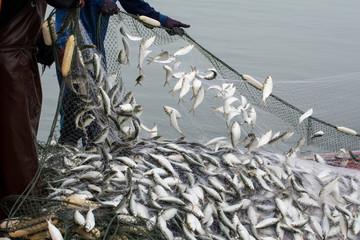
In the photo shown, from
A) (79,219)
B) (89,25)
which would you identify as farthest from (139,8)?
(79,219)

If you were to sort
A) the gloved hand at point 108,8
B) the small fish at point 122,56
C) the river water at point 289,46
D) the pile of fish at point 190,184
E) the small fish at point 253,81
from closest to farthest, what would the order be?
the pile of fish at point 190,184, the small fish at point 122,56, the gloved hand at point 108,8, the small fish at point 253,81, the river water at point 289,46

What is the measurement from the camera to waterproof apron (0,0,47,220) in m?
2.76

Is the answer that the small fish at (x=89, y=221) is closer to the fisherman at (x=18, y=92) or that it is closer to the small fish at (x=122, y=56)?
the fisherman at (x=18, y=92)

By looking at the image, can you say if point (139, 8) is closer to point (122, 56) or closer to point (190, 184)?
point (122, 56)

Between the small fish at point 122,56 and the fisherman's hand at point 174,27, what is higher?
the fisherman's hand at point 174,27

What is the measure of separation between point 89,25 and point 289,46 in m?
8.72

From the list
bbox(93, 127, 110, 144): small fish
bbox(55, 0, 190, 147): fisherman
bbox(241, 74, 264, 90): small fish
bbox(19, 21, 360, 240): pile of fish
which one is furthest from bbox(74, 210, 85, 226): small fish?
bbox(241, 74, 264, 90): small fish

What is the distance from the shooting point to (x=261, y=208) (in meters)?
3.42

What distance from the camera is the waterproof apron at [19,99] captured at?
9.06 feet

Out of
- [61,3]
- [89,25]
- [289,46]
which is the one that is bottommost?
A: [289,46]

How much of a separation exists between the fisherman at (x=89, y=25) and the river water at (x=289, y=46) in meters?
1.73

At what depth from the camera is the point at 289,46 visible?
12297mm

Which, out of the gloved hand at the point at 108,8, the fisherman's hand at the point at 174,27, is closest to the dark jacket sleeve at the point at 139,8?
the fisherman's hand at the point at 174,27

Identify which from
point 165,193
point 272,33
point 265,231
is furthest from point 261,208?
point 272,33
